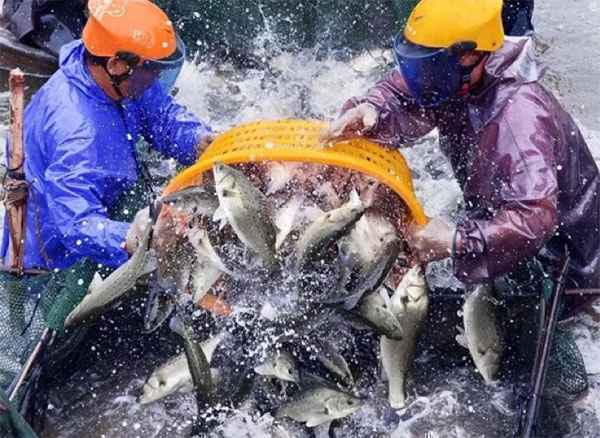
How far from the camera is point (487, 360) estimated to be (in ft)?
15.0

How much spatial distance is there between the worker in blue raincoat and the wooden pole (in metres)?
0.13

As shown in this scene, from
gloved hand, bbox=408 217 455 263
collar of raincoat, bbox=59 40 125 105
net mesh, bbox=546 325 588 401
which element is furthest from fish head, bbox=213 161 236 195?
net mesh, bbox=546 325 588 401

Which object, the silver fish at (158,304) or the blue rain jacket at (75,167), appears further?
the blue rain jacket at (75,167)

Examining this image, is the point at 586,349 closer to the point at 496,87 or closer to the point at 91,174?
the point at 496,87

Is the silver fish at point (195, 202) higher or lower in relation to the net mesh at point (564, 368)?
higher

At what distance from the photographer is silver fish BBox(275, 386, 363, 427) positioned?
4367 mm

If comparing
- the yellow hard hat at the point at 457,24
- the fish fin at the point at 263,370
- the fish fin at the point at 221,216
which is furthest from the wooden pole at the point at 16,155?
the yellow hard hat at the point at 457,24

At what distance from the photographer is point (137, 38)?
4.90 metres

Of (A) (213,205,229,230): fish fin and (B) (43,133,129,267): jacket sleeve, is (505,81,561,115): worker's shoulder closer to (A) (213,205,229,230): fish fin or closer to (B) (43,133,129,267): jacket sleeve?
(A) (213,205,229,230): fish fin

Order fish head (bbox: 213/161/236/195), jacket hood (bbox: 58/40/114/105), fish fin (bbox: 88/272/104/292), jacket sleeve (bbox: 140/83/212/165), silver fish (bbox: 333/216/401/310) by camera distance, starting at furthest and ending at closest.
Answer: jacket sleeve (bbox: 140/83/212/165), jacket hood (bbox: 58/40/114/105), fish fin (bbox: 88/272/104/292), fish head (bbox: 213/161/236/195), silver fish (bbox: 333/216/401/310)

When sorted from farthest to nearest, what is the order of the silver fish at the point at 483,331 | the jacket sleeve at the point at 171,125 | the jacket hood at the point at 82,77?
the jacket sleeve at the point at 171,125, the jacket hood at the point at 82,77, the silver fish at the point at 483,331

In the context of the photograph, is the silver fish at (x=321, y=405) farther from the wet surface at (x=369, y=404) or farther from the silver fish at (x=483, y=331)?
the silver fish at (x=483, y=331)

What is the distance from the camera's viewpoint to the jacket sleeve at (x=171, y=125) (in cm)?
585

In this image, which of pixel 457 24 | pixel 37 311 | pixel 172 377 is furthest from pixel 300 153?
pixel 37 311
